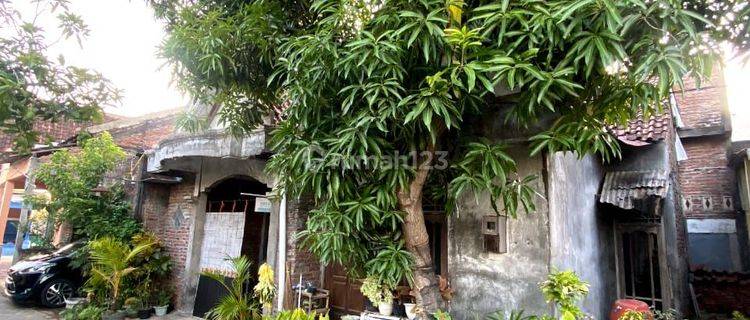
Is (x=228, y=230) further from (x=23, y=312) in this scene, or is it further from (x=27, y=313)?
(x=23, y=312)

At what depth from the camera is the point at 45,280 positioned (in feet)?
28.1

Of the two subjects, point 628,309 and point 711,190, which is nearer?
point 628,309

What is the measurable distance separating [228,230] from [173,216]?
1935mm

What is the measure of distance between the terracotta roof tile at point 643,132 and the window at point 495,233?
8.46 feet

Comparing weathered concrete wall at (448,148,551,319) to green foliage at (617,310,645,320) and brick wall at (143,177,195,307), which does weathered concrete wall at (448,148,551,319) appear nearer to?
green foliage at (617,310,645,320)

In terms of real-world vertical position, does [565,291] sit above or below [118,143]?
below

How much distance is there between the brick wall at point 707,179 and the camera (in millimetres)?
10531

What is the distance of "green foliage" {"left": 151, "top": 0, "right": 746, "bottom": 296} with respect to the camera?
9.66 feet

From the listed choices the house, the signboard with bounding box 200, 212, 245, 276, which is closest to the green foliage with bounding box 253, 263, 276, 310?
the house

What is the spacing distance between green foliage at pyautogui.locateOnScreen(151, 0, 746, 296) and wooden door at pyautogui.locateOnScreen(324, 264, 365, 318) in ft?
6.36

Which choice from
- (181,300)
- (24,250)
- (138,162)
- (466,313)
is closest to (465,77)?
(466,313)

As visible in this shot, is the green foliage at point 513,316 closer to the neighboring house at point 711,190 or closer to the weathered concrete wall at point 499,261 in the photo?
the weathered concrete wall at point 499,261

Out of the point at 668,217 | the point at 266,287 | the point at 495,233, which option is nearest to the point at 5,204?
the point at 266,287

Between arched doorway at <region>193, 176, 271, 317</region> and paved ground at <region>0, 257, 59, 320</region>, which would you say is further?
paved ground at <region>0, 257, 59, 320</region>
